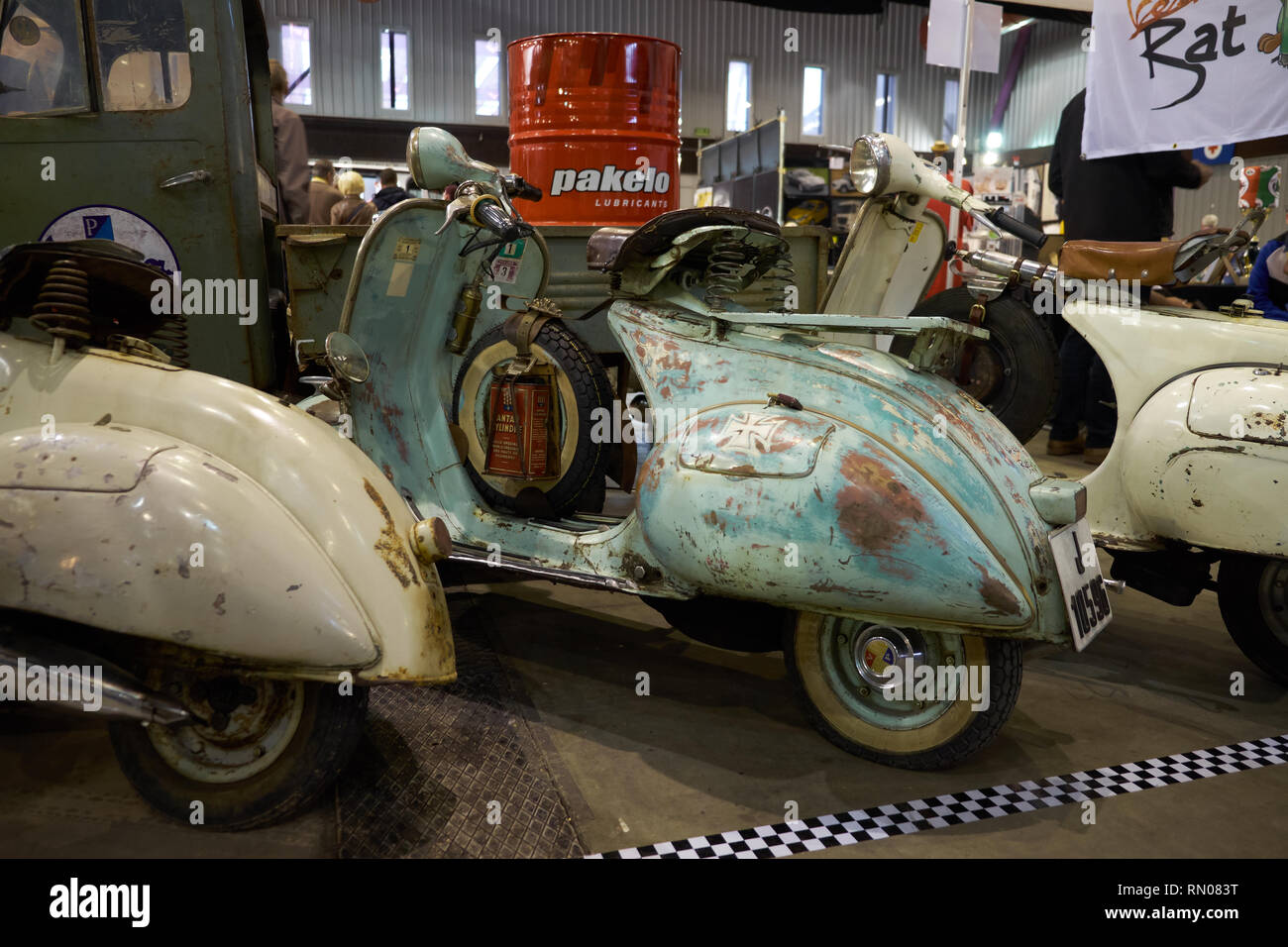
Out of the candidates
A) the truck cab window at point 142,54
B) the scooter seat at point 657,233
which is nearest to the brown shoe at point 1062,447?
the scooter seat at point 657,233

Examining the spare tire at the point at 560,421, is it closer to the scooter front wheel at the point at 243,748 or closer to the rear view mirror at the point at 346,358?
the rear view mirror at the point at 346,358

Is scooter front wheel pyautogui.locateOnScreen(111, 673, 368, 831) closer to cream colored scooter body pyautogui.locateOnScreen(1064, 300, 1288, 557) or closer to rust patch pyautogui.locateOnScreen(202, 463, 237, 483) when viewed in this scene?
rust patch pyautogui.locateOnScreen(202, 463, 237, 483)

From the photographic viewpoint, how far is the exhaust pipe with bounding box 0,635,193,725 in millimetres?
1474

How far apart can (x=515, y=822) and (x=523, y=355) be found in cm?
124

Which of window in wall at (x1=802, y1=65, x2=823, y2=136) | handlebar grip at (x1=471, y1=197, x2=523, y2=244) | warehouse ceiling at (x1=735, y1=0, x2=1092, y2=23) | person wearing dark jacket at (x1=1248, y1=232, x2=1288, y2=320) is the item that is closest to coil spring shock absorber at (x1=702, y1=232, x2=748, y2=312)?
handlebar grip at (x1=471, y1=197, x2=523, y2=244)

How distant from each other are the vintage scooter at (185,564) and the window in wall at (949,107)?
566 inches

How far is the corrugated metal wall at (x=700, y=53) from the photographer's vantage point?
456 inches

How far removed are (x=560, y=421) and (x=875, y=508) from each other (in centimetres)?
105

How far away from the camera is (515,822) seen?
181 cm

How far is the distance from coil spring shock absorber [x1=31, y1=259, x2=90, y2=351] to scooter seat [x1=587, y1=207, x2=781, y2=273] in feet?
3.68

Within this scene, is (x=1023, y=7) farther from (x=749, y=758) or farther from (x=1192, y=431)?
(x=749, y=758)

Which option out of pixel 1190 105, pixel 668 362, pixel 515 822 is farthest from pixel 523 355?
pixel 1190 105

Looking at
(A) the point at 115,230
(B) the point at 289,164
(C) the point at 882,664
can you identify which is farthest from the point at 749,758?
(B) the point at 289,164
